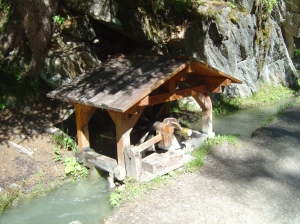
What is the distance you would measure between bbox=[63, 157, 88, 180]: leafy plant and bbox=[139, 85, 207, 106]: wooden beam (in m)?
2.75

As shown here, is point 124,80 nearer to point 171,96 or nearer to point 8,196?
point 171,96

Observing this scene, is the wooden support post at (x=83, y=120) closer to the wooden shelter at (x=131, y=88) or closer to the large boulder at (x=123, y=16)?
the wooden shelter at (x=131, y=88)

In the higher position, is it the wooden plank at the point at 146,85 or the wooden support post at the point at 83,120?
the wooden plank at the point at 146,85

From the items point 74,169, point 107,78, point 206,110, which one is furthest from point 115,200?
point 206,110

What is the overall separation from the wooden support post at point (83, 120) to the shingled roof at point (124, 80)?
593 millimetres

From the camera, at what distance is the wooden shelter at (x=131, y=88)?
671 centimetres

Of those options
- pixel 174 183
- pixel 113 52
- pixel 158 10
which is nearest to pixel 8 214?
pixel 174 183

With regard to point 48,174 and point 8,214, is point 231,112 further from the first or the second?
point 8,214

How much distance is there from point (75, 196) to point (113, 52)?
7120 millimetres

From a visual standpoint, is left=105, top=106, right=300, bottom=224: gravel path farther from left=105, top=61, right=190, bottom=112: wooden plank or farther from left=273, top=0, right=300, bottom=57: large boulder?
left=273, top=0, right=300, bottom=57: large boulder

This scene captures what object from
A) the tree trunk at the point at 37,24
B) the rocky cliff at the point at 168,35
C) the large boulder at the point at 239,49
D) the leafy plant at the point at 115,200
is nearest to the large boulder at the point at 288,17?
the rocky cliff at the point at 168,35

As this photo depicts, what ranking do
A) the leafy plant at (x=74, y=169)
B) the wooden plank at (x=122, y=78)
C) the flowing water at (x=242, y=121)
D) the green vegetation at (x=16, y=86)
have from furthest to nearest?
the flowing water at (x=242, y=121)
the green vegetation at (x=16, y=86)
the leafy plant at (x=74, y=169)
the wooden plank at (x=122, y=78)

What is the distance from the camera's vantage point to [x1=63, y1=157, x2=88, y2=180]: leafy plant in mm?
8539

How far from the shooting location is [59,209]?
715 centimetres
